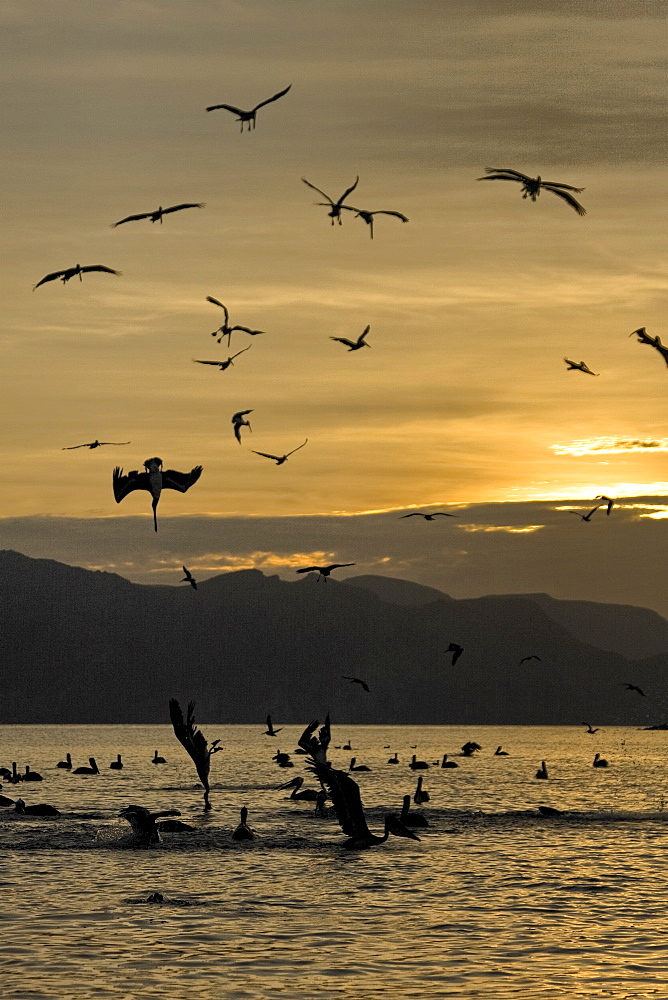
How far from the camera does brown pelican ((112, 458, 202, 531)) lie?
35938mm

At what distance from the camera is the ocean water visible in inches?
1113

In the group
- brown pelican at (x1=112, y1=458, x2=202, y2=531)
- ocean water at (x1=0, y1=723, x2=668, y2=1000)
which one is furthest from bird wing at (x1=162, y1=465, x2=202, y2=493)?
ocean water at (x1=0, y1=723, x2=668, y2=1000)

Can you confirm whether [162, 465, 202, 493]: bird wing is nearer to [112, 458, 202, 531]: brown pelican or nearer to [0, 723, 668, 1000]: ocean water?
[112, 458, 202, 531]: brown pelican

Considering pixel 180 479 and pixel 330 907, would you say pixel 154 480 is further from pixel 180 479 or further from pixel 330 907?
pixel 330 907

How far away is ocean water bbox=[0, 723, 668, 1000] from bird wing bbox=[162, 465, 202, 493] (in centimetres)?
1063

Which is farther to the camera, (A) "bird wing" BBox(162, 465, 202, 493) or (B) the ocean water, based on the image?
(A) "bird wing" BBox(162, 465, 202, 493)

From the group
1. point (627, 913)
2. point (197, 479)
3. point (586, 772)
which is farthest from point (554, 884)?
point (586, 772)

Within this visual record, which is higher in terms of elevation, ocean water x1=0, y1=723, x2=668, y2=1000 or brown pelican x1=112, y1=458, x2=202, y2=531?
brown pelican x1=112, y1=458, x2=202, y2=531

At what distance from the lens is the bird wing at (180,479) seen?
36562mm

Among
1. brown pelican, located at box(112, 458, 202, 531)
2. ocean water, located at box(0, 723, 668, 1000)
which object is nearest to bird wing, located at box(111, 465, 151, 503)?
brown pelican, located at box(112, 458, 202, 531)

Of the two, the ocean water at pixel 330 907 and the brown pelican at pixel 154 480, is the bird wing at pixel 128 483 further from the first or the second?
the ocean water at pixel 330 907

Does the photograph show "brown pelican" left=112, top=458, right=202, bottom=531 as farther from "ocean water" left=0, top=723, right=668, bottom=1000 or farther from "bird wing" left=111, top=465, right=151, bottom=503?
"ocean water" left=0, top=723, right=668, bottom=1000

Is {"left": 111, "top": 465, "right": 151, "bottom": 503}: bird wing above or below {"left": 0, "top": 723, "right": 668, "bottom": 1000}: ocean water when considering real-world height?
above

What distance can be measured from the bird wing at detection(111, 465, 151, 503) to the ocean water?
34.1 feet
